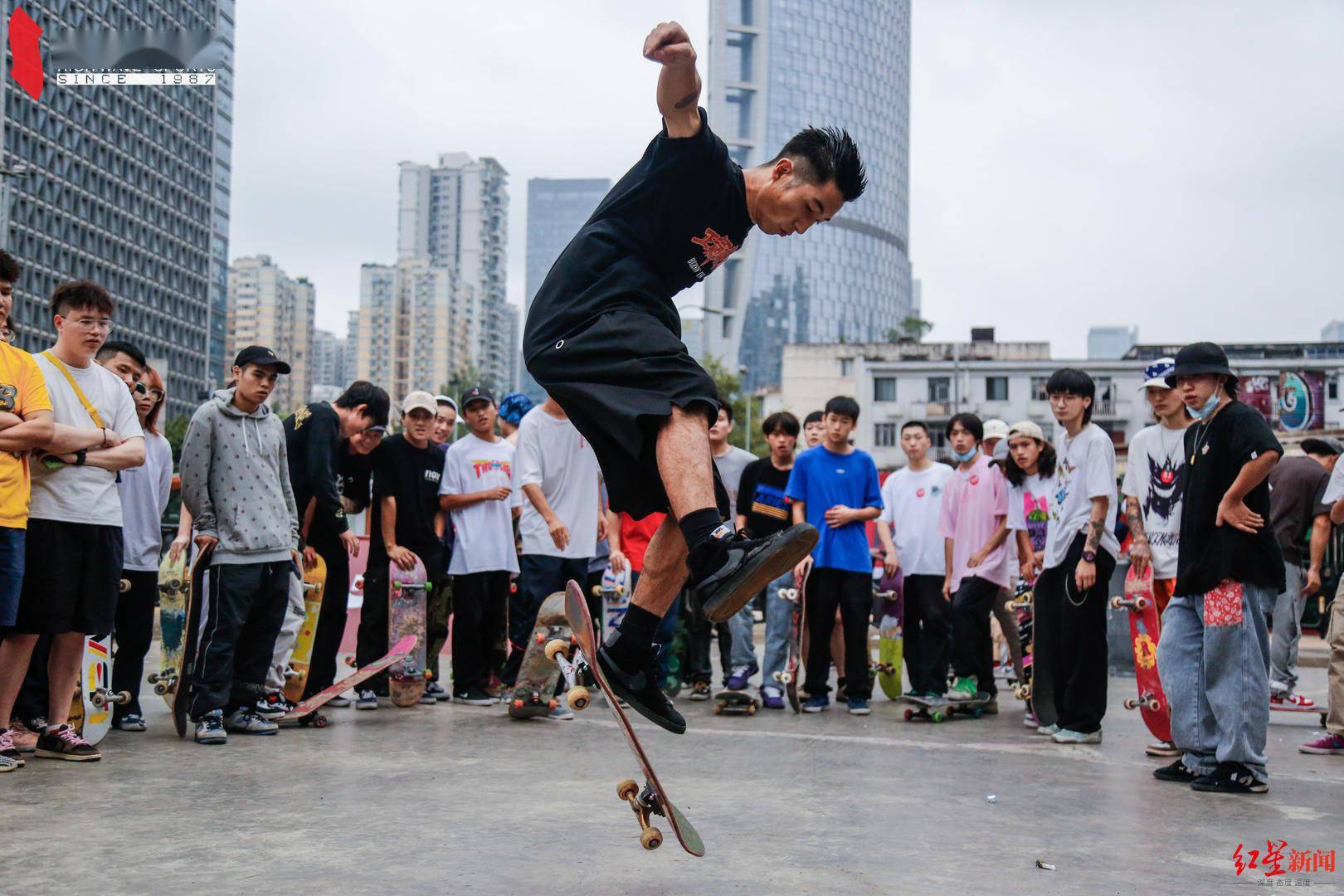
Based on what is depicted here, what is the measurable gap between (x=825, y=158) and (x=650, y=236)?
1.96ft

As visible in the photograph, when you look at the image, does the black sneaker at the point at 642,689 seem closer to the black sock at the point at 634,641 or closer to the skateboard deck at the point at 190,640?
the black sock at the point at 634,641

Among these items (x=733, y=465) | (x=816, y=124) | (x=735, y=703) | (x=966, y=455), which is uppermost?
(x=816, y=124)

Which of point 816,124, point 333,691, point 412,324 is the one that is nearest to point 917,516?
point 333,691

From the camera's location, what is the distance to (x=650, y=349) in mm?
3475

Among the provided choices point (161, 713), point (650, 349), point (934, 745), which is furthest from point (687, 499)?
point (161, 713)

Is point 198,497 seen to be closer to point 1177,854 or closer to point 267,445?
point 267,445

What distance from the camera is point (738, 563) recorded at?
3256 mm

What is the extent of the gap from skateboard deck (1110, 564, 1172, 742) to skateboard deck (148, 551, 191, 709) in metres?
5.33

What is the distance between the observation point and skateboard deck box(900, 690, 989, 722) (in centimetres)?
767

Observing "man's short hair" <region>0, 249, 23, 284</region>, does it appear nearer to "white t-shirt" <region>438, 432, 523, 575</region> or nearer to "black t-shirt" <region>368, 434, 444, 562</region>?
"black t-shirt" <region>368, 434, 444, 562</region>

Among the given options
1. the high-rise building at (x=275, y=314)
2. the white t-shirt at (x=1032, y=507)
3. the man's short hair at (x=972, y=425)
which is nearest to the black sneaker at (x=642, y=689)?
the white t-shirt at (x=1032, y=507)

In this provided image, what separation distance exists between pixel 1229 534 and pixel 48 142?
288ft

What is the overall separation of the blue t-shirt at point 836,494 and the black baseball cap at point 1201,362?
276cm

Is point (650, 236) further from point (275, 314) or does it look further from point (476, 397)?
point (275, 314)
